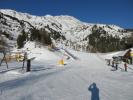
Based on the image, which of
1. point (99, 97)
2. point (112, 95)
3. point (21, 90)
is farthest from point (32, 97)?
point (112, 95)

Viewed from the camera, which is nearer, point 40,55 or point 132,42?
point 40,55

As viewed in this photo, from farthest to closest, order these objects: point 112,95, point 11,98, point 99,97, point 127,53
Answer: point 127,53, point 112,95, point 99,97, point 11,98

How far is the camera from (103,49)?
182 meters

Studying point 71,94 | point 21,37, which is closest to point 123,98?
point 71,94

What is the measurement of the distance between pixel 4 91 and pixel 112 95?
217 inches

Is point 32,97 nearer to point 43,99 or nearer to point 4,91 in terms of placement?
point 43,99

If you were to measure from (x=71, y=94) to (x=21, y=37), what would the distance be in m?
112

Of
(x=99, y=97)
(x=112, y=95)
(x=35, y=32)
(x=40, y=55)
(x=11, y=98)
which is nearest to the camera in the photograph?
(x=11, y=98)

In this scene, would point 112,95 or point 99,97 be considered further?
point 112,95

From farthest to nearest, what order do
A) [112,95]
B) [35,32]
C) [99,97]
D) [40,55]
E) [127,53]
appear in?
[35,32] < [127,53] < [40,55] < [112,95] < [99,97]

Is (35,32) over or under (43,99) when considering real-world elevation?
over

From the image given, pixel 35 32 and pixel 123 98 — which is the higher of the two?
pixel 35 32

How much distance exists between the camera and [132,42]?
120m

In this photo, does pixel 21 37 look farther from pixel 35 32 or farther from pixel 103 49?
pixel 103 49
